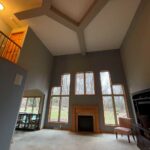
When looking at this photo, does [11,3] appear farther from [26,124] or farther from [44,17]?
[26,124]

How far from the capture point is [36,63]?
19.0ft

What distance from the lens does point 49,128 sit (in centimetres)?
611

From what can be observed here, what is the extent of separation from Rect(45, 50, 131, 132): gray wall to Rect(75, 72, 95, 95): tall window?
265mm

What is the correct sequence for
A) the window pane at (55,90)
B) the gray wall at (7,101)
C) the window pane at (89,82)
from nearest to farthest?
the gray wall at (7,101) → the window pane at (89,82) → the window pane at (55,90)

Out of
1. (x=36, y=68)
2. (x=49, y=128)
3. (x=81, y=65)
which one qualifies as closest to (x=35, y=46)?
(x=36, y=68)

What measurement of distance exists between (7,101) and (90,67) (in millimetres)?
5353

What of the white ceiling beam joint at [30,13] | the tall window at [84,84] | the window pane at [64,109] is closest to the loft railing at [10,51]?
the white ceiling beam joint at [30,13]

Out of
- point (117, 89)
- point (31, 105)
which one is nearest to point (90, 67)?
point (117, 89)

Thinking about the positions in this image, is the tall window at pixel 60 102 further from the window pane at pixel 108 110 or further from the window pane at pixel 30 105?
the window pane at pixel 108 110

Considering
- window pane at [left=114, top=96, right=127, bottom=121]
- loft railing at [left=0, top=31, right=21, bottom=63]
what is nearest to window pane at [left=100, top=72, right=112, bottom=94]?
window pane at [left=114, top=96, right=127, bottom=121]

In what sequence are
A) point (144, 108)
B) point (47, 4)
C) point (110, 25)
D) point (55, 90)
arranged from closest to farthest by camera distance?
1. point (144, 108)
2. point (47, 4)
3. point (110, 25)
4. point (55, 90)

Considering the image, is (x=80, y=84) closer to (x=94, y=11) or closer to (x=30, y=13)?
(x=94, y=11)

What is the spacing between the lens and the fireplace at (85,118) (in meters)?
5.70

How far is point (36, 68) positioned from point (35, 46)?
1254mm
